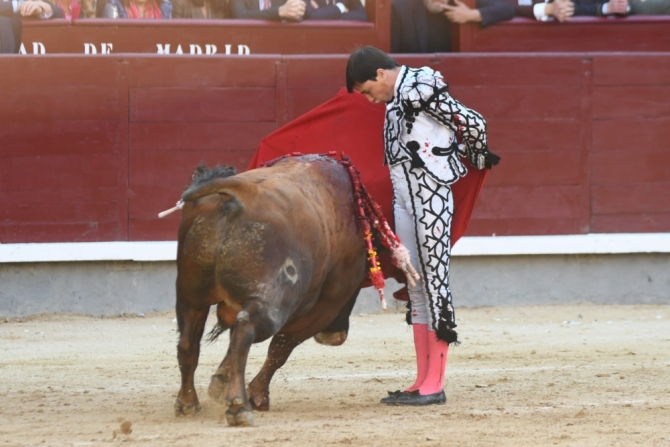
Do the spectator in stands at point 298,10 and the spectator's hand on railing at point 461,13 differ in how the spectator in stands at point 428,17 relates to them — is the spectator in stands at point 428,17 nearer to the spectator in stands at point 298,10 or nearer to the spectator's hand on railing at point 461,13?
the spectator's hand on railing at point 461,13

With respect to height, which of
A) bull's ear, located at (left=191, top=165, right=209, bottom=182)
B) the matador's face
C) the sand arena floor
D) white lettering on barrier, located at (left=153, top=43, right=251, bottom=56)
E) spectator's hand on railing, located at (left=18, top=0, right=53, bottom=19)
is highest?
spectator's hand on railing, located at (left=18, top=0, right=53, bottom=19)

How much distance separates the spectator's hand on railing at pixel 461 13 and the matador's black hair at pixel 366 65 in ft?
11.0

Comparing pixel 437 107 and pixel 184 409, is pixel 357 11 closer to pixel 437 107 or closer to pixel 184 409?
pixel 437 107

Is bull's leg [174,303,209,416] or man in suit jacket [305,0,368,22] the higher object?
man in suit jacket [305,0,368,22]

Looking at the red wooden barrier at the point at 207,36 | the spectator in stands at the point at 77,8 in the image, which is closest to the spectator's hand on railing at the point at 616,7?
the red wooden barrier at the point at 207,36

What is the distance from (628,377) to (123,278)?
317 cm

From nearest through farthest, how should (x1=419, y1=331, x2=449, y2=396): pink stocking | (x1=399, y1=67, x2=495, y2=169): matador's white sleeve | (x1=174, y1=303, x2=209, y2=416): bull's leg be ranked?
(x1=174, y1=303, x2=209, y2=416): bull's leg
(x1=399, y1=67, x2=495, y2=169): matador's white sleeve
(x1=419, y1=331, x2=449, y2=396): pink stocking

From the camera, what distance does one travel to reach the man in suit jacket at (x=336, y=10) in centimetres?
719

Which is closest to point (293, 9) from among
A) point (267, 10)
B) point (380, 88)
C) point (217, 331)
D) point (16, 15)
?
point (267, 10)

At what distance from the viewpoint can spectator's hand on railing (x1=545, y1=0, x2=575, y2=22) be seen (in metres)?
7.39

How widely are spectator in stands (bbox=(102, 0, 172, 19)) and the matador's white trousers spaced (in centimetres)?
339

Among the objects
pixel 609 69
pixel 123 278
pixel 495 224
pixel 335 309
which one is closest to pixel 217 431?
pixel 335 309

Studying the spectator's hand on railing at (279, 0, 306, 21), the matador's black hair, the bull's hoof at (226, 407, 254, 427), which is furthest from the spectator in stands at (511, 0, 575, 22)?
the bull's hoof at (226, 407, 254, 427)

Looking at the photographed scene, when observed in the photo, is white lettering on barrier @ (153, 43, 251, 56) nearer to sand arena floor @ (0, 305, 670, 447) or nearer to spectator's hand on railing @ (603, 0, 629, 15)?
sand arena floor @ (0, 305, 670, 447)
